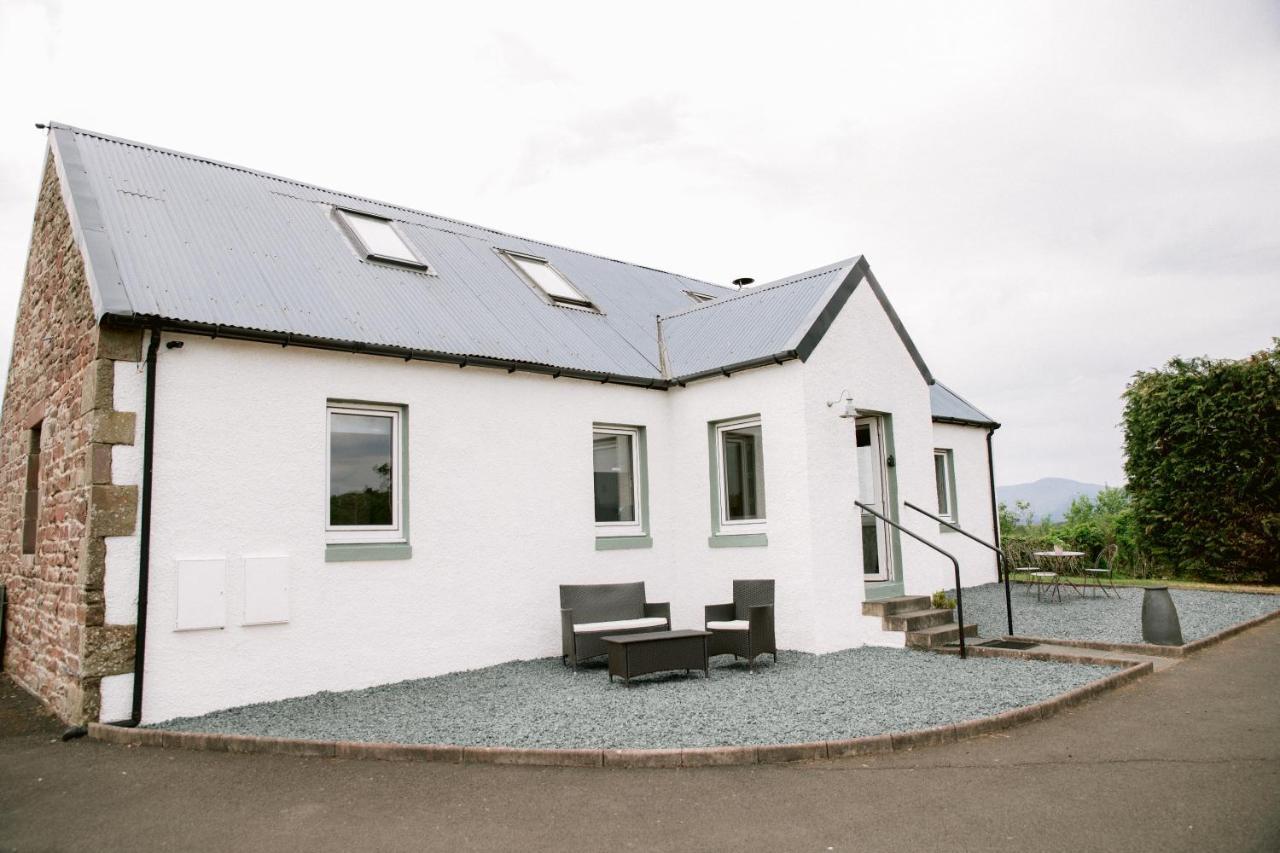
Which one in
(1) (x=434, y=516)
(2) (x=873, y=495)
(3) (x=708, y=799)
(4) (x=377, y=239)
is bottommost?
(3) (x=708, y=799)

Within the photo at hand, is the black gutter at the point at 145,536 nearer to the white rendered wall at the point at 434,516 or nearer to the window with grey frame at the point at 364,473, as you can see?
the white rendered wall at the point at 434,516

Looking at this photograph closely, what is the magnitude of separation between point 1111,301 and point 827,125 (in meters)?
6.29

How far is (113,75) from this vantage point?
9.54 m

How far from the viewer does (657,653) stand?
835 cm

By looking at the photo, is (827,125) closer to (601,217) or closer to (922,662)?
(922,662)

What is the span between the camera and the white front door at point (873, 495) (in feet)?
37.1

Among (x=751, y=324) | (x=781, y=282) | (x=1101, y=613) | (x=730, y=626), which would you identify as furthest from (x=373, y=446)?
(x=1101, y=613)

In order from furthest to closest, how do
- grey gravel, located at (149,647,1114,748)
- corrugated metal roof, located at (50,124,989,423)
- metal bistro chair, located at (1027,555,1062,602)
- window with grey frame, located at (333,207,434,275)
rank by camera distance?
1. metal bistro chair, located at (1027,555,1062,602)
2. window with grey frame, located at (333,207,434,275)
3. corrugated metal roof, located at (50,124,989,423)
4. grey gravel, located at (149,647,1114,748)

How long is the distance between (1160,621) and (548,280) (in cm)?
950

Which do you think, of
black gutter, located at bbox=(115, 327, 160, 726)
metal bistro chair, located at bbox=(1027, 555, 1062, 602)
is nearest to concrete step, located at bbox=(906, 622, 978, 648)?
metal bistro chair, located at bbox=(1027, 555, 1062, 602)

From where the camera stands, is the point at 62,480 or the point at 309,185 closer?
the point at 62,480

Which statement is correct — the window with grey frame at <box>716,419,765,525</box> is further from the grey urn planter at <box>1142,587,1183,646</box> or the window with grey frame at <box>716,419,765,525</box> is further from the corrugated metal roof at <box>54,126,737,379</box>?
the grey urn planter at <box>1142,587,1183,646</box>

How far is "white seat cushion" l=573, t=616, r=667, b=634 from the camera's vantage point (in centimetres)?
921

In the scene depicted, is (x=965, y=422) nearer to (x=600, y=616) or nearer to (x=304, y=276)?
(x=600, y=616)
